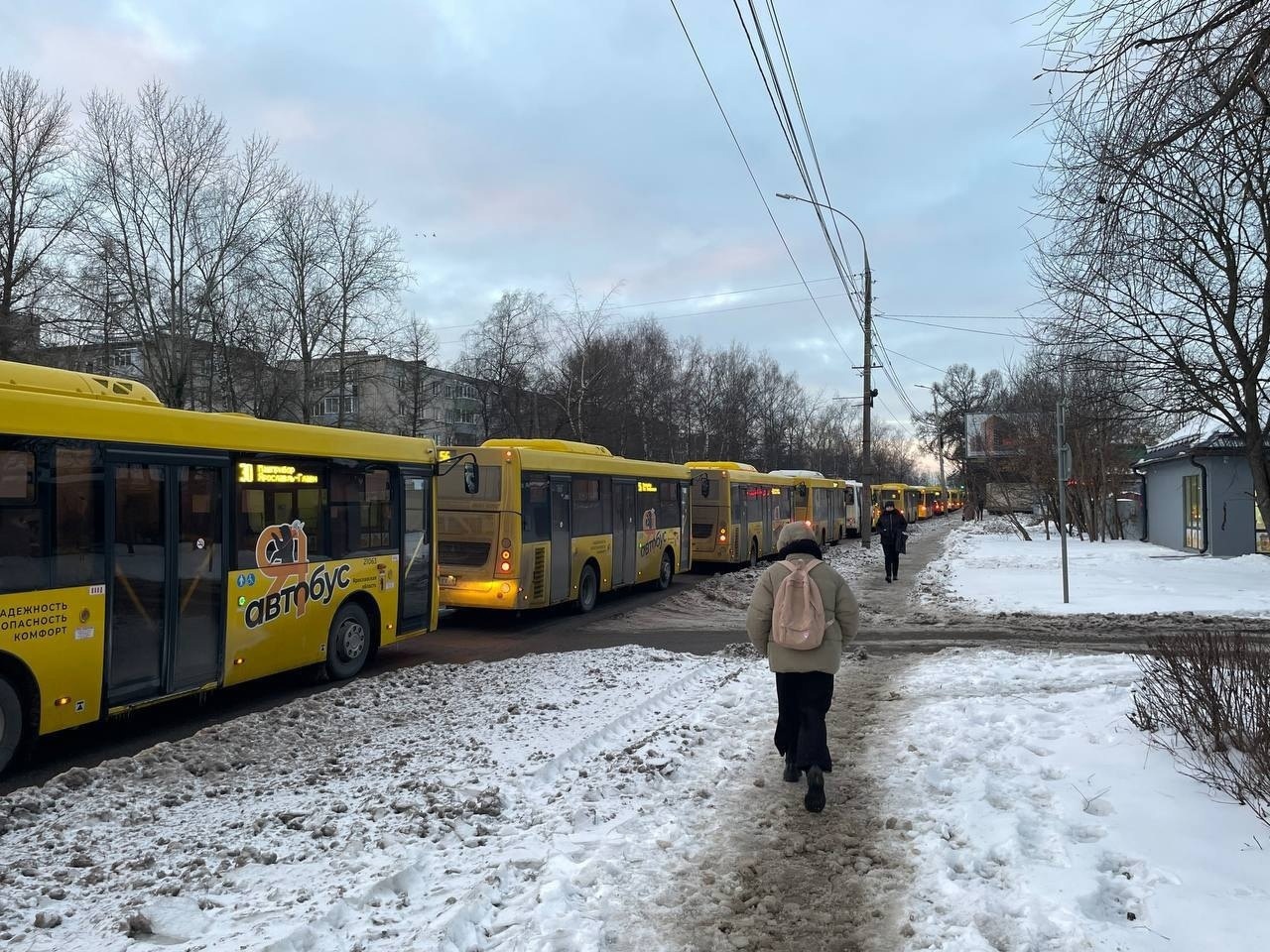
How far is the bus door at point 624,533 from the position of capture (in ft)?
55.3

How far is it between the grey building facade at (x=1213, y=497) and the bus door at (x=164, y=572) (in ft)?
73.0

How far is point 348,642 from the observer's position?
9.60 meters

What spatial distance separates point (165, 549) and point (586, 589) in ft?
30.5

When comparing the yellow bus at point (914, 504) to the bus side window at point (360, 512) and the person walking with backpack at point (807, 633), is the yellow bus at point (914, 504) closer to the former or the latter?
the bus side window at point (360, 512)

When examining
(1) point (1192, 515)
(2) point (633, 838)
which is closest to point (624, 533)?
(2) point (633, 838)

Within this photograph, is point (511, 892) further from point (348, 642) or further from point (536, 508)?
point (536, 508)

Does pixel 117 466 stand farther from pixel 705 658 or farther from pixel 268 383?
pixel 268 383

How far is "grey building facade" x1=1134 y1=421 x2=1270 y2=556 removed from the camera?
23703 mm

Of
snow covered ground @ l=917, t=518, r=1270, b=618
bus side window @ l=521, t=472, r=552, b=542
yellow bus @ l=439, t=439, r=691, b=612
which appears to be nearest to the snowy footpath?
yellow bus @ l=439, t=439, r=691, b=612

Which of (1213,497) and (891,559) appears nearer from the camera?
(891,559)

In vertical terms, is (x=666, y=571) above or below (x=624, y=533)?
below

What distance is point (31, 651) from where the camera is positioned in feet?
19.7

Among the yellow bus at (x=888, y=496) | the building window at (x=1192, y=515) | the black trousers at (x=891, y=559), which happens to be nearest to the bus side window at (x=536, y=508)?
the black trousers at (x=891, y=559)

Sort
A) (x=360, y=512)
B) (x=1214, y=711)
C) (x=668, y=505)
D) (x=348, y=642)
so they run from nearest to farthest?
1. (x=1214, y=711)
2. (x=348, y=642)
3. (x=360, y=512)
4. (x=668, y=505)
